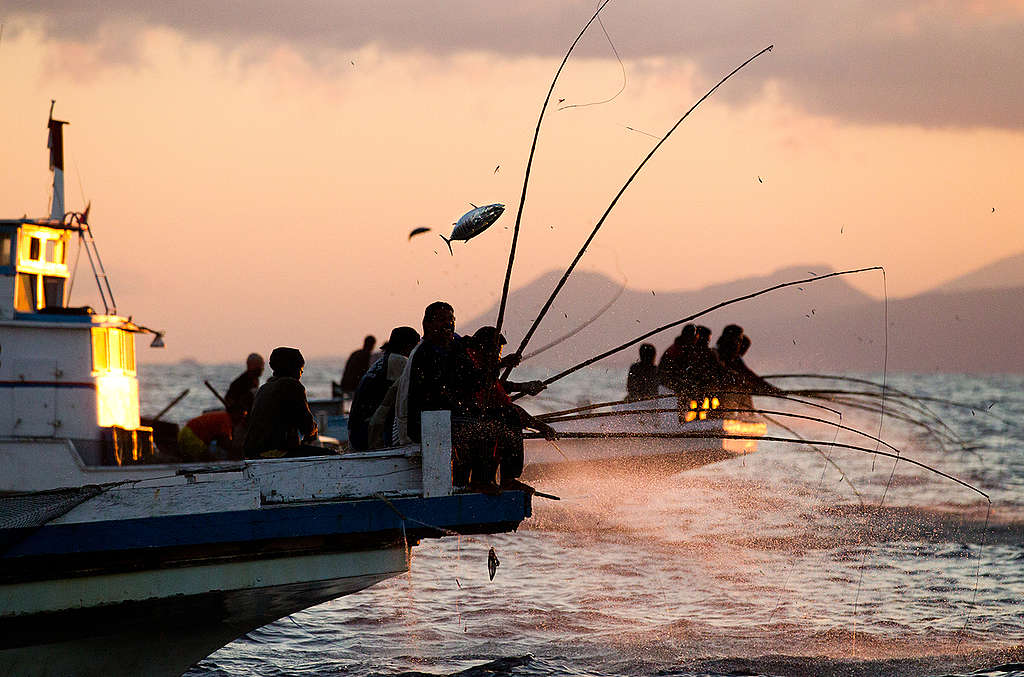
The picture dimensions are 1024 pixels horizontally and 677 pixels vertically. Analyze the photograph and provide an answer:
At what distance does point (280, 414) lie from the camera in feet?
28.8

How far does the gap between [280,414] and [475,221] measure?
2.06 m

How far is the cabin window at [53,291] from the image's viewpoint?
12.8 meters

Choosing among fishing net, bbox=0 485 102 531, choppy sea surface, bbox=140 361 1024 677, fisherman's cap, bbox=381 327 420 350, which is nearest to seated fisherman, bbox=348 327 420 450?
fisherman's cap, bbox=381 327 420 350

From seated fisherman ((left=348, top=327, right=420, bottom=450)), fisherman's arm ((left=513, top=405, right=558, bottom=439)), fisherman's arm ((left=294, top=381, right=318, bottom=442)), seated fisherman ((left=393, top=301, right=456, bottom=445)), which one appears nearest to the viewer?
seated fisherman ((left=393, top=301, right=456, bottom=445))

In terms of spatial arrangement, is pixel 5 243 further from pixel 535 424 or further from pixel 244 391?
pixel 535 424

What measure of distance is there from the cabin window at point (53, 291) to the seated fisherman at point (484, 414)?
6.74 metres

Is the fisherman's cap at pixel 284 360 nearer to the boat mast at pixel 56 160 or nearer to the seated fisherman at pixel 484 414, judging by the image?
the seated fisherman at pixel 484 414

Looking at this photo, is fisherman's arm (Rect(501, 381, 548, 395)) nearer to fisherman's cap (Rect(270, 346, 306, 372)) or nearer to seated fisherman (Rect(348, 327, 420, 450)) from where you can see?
seated fisherman (Rect(348, 327, 420, 450))

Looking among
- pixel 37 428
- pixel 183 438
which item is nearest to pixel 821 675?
pixel 183 438

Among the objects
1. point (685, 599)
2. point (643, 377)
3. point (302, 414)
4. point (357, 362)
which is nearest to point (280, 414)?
point (302, 414)

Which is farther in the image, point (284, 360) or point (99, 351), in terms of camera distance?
point (99, 351)

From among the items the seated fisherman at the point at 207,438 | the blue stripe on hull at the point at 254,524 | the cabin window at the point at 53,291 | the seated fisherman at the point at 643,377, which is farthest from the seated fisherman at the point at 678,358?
the cabin window at the point at 53,291

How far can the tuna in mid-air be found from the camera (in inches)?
323

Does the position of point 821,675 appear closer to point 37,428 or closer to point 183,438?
point 183,438
